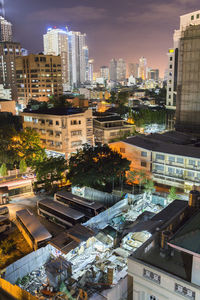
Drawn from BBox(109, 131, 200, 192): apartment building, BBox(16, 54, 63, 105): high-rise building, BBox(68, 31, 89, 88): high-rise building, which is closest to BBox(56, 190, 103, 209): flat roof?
BBox(109, 131, 200, 192): apartment building

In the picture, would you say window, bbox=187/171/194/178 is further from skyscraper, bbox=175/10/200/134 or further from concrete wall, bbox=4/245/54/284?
skyscraper, bbox=175/10/200/134

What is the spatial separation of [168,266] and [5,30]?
5484 inches

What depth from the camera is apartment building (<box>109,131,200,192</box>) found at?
67.1ft

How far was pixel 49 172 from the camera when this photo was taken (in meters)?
23.3

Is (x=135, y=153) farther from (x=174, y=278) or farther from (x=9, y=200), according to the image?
(x=174, y=278)

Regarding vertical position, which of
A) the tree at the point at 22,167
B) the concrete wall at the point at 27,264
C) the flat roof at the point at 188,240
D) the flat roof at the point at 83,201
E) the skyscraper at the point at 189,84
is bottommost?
the concrete wall at the point at 27,264

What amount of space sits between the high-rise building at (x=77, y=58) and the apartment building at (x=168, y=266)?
146738 mm

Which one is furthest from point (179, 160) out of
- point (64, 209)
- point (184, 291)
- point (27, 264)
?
point (184, 291)

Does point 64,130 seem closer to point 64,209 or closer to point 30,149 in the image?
point 30,149

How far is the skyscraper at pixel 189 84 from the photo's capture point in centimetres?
3184

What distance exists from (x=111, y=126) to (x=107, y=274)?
85.7 feet

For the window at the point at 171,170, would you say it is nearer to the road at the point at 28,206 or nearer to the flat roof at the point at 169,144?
the flat roof at the point at 169,144

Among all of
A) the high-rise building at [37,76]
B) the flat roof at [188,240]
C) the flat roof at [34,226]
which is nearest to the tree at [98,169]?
the flat roof at [34,226]

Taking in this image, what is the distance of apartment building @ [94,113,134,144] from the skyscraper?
7.33 meters
